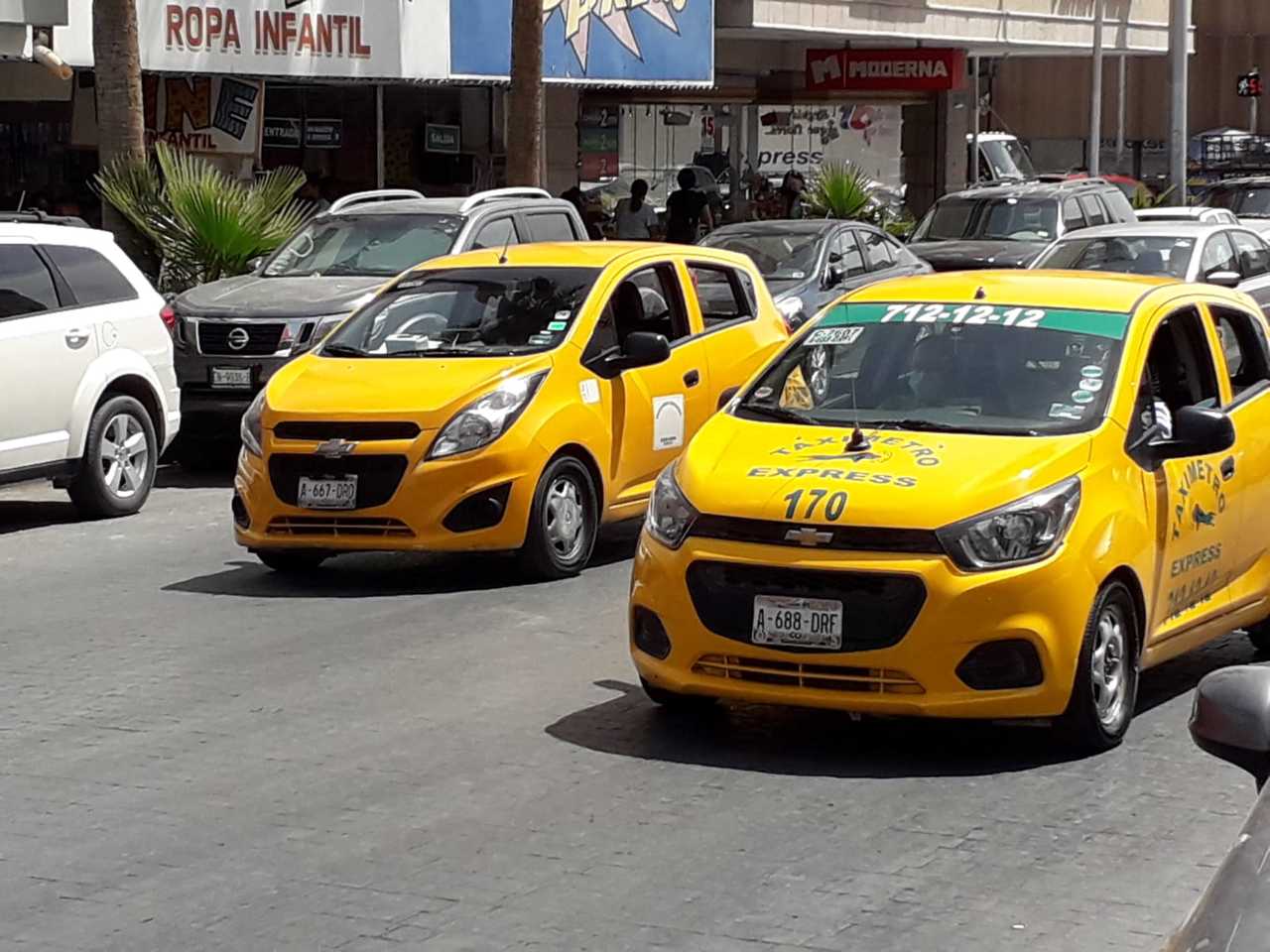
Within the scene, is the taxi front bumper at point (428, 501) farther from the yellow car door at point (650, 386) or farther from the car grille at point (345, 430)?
the yellow car door at point (650, 386)

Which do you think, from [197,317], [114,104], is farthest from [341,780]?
[114,104]

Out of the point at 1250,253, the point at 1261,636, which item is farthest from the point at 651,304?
the point at 1250,253

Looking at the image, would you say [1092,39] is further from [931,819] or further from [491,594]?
[931,819]

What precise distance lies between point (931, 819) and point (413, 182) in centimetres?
2135

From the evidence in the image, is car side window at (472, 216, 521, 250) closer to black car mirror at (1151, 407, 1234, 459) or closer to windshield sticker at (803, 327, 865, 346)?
windshield sticker at (803, 327, 865, 346)

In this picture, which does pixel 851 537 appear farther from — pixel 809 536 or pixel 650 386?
pixel 650 386

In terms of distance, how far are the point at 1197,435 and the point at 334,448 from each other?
15.3ft

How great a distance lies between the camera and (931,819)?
7.21 m

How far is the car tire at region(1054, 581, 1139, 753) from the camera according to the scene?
7816 mm

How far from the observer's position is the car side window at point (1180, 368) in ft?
29.8

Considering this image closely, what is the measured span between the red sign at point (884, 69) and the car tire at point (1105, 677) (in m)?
30.8

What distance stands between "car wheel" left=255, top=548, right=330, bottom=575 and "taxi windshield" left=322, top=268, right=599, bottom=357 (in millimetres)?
1136

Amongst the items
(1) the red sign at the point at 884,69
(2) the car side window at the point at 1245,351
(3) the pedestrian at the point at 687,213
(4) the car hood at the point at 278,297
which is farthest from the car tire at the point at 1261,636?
(1) the red sign at the point at 884,69

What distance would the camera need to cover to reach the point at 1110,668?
810 cm
